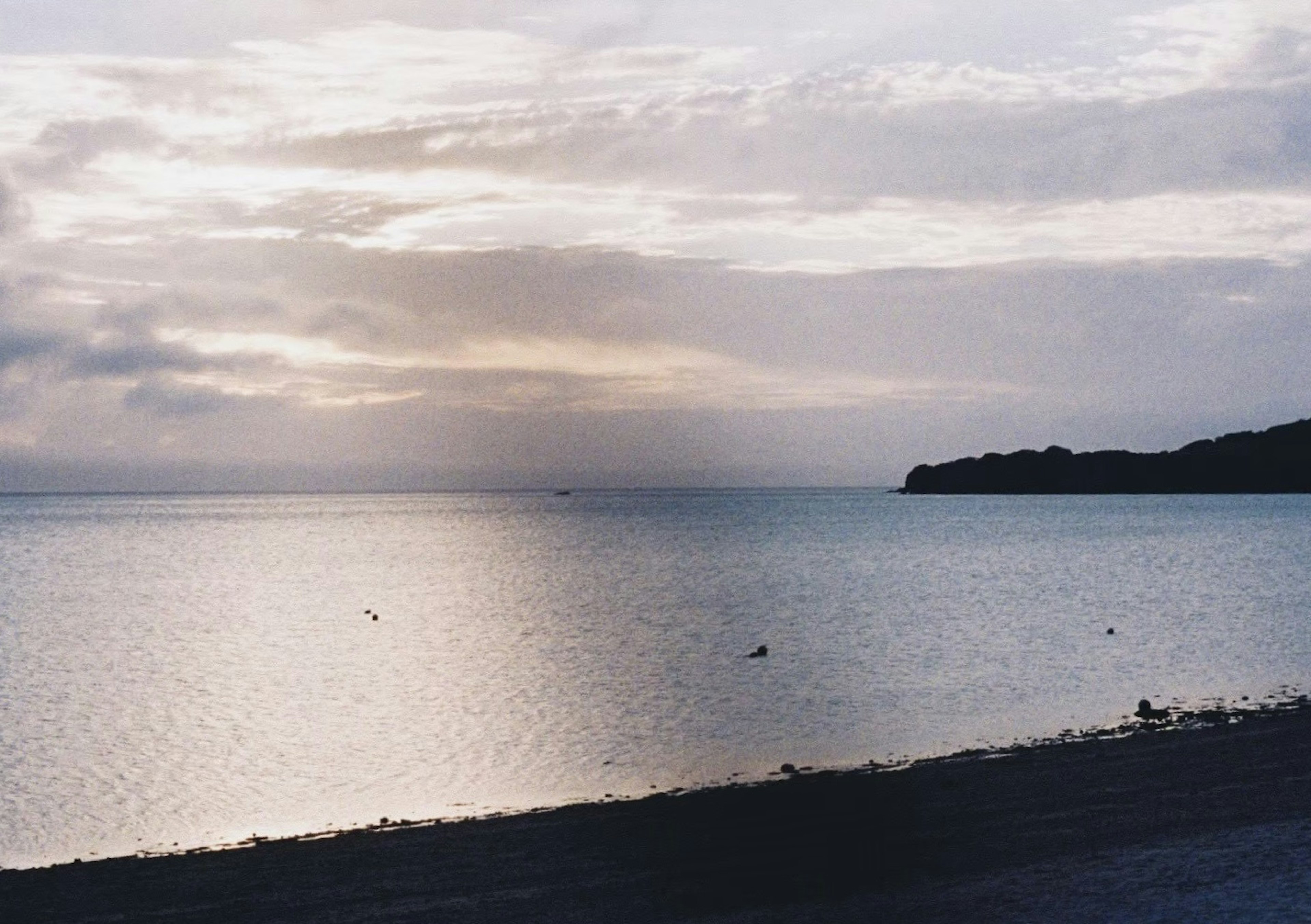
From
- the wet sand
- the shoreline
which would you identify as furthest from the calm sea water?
the wet sand

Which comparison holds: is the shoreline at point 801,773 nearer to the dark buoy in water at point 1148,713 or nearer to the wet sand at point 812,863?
the dark buoy in water at point 1148,713

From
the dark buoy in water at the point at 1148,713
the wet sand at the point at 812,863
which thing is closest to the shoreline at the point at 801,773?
the dark buoy in water at the point at 1148,713

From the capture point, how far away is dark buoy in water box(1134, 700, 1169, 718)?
29391 mm

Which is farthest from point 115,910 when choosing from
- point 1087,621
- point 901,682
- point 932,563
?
point 932,563

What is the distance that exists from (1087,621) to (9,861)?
46445 mm

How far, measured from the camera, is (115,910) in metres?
14.7

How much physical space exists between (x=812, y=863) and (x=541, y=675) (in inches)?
1045

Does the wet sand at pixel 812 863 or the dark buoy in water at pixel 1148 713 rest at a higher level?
the wet sand at pixel 812 863

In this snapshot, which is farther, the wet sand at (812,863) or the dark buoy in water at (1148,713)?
the dark buoy in water at (1148,713)

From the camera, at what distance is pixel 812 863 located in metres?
15.7

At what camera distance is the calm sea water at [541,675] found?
24.7 m

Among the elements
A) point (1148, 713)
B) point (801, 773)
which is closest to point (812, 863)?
point (801, 773)

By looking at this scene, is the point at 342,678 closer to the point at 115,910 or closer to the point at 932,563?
the point at 115,910

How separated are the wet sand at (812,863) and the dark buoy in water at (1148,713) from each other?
313 inches
